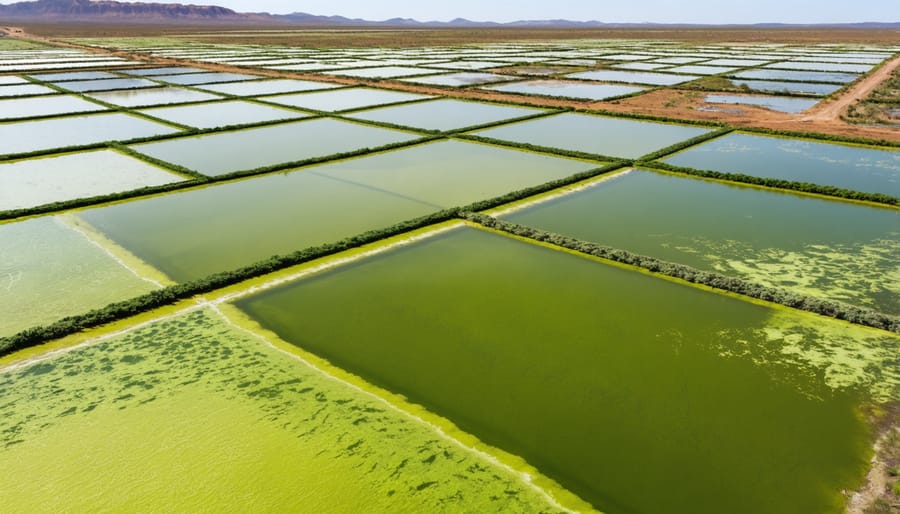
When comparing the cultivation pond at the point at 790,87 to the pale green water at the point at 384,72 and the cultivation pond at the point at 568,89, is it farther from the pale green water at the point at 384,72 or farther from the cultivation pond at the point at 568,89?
the pale green water at the point at 384,72

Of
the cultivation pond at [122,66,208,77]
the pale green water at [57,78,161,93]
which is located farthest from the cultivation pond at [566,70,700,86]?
the cultivation pond at [122,66,208,77]

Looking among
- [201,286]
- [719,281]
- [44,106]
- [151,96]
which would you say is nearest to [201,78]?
[151,96]

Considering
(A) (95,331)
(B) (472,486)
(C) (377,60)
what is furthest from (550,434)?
(C) (377,60)

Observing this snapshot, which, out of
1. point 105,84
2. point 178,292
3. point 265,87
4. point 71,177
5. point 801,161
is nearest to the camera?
point 178,292

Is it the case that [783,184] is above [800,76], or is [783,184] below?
below

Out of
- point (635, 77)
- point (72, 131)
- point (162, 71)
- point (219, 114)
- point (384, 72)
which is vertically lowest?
point (72, 131)

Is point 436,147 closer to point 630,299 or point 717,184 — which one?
point 717,184

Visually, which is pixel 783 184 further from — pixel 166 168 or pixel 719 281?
pixel 166 168
